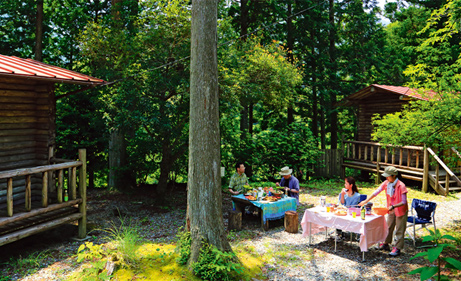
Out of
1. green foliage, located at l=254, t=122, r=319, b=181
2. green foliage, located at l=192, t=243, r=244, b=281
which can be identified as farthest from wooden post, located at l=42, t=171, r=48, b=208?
green foliage, located at l=254, t=122, r=319, b=181

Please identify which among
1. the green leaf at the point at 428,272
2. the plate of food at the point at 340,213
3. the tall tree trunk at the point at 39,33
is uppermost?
the tall tree trunk at the point at 39,33

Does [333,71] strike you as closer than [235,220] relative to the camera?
No

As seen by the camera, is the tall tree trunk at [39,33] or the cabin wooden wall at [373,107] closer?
the tall tree trunk at [39,33]

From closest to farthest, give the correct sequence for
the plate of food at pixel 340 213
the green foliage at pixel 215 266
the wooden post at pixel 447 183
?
the green foliage at pixel 215 266
the plate of food at pixel 340 213
the wooden post at pixel 447 183

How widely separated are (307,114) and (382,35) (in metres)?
6.91

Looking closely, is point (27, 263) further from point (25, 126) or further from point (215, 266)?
point (215, 266)

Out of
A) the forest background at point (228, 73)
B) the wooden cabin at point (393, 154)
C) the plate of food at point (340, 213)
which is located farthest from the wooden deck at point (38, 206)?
the wooden cabin at point (393, 154)

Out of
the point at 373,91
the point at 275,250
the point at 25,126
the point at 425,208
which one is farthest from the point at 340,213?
the point at 373,91

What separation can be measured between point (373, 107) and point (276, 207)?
11.8 m

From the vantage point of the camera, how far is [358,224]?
7238mm

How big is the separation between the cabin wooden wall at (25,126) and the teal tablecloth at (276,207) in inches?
225

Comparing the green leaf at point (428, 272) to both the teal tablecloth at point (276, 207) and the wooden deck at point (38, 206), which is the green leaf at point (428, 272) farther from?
the wooden deck at point (38, 206)

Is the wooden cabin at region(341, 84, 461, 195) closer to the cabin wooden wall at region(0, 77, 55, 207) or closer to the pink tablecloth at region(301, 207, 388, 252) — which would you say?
the pink tablecloth at region(301, 207, 388, 252)

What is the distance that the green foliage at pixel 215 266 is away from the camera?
232 inches
